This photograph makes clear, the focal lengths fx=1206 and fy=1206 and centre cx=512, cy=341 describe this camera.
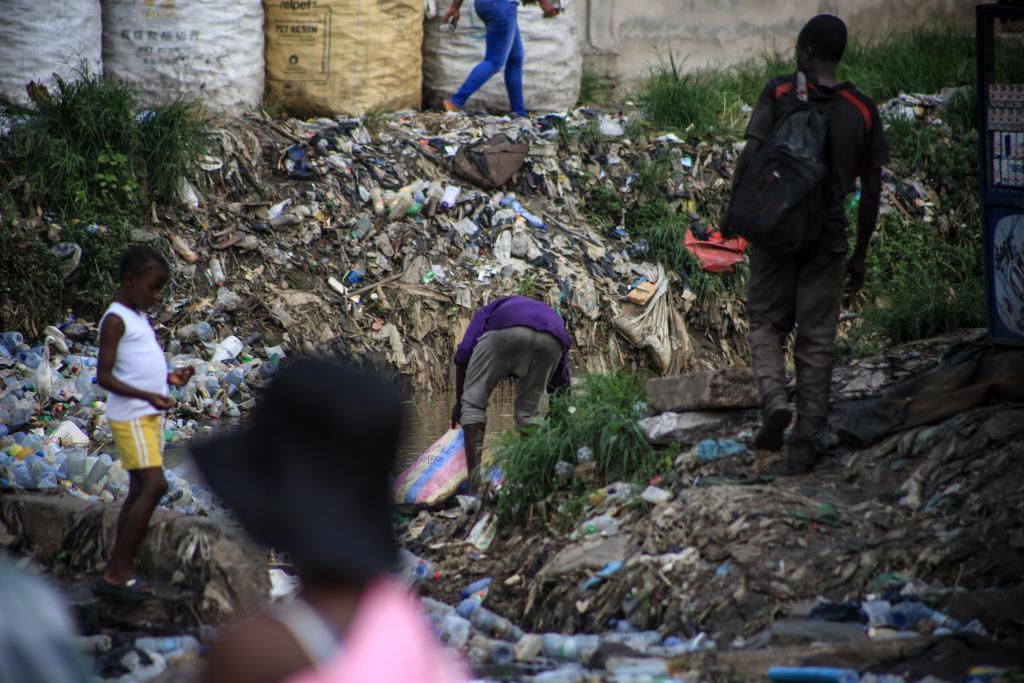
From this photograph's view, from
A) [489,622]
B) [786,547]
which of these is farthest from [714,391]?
[489,622]

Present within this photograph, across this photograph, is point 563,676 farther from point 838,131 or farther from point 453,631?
point 838,131

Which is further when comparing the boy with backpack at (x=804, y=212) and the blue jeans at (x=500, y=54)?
the blue jeans at (x=500, y=54)

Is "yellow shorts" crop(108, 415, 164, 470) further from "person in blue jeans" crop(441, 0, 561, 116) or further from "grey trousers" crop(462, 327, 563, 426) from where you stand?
"person in blue jeans" crop(441, 0, 561, 116)

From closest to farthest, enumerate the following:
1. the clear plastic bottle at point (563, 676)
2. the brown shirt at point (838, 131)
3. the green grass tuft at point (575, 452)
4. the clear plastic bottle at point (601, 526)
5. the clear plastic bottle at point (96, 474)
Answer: the clear plastic bottle at point (563, 676) < the brown shirt at point (838, 131) < the clear plastic bottle at point (601, 526) < the green grass tuft at point (575, 452) < the clear plastic bottle at point (96, 474)

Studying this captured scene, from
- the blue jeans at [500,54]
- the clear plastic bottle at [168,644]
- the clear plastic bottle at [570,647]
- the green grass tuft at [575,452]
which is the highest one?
the blue jeans at [500,54]

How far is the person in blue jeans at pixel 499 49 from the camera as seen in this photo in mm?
9125

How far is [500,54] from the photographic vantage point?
926 cm

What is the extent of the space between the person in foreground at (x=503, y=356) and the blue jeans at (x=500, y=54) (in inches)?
153

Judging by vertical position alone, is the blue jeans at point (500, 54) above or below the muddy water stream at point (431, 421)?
above

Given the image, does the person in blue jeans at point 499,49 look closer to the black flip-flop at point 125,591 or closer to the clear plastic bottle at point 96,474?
the clear plastic bottle at point 96,474

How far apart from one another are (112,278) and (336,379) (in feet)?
21.8

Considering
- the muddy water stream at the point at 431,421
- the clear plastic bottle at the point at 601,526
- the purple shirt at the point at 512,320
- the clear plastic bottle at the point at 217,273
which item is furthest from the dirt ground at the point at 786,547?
the clear plastic bottle at the point at 217,273

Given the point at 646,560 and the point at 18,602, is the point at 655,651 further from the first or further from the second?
the point at 18,602

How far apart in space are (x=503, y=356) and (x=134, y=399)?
2.19m
